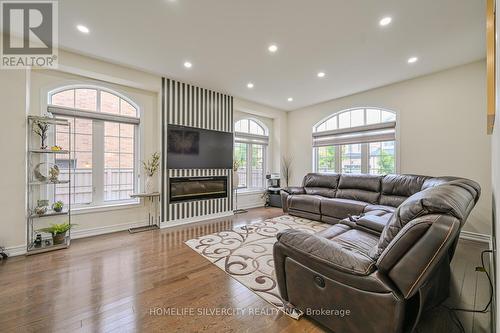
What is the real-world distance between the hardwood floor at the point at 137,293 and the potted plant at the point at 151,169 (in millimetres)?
1240

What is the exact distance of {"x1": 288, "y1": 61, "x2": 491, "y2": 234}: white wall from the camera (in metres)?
3.32

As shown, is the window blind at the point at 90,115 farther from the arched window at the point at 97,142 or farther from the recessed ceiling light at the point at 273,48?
the recessed ceiling light at the point at 273,48

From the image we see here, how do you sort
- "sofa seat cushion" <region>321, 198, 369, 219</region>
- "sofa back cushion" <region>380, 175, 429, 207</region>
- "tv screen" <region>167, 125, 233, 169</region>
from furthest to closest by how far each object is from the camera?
1. "tv screen" <region>167, 125, 233, 169</region>
2. "sofa seat cushion" <region>321, 198, 369, 219</region>
3. "sofa back cushion" <region>380, 175, 429, 207</region>

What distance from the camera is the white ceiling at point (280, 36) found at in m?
2.25

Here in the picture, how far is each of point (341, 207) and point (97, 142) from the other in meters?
4.70

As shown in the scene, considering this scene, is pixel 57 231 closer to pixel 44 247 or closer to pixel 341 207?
pixel 44 247

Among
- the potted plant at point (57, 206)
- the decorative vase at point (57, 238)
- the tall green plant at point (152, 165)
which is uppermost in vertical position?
the tall green plant at point (152, 165)

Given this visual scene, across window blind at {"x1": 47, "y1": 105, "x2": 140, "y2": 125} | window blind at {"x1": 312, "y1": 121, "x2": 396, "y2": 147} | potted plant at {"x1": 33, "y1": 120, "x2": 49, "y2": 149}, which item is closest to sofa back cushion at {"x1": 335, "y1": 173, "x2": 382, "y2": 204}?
window blind at {"x1": 312, "y1": 121, "x2": 396, "y2": 147}

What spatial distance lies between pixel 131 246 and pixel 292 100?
4802mm

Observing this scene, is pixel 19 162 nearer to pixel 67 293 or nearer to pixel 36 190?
pixel 36 190

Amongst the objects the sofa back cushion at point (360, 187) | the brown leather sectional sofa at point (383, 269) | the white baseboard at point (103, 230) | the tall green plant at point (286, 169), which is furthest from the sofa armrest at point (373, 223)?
the tall green plant at point (286, 169)

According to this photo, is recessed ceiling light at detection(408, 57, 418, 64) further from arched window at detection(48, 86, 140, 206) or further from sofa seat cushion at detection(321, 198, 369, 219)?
arched window at detection(48, 86, 140, 206)

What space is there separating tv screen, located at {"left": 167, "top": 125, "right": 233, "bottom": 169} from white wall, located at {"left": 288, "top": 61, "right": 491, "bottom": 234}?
138 inches

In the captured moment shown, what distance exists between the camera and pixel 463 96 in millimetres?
3480
